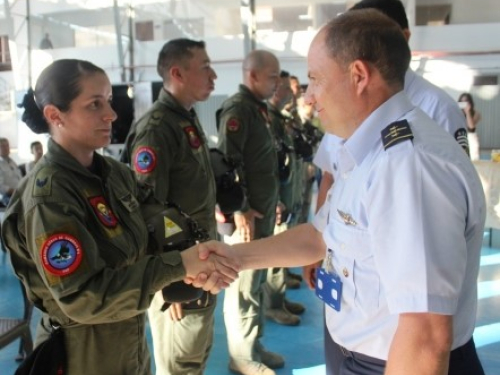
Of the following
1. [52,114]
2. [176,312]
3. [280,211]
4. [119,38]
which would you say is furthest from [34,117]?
[119,38]

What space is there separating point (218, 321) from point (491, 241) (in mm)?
3673

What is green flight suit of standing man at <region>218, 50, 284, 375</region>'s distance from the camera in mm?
2936

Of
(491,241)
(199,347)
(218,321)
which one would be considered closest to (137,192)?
(199,347)

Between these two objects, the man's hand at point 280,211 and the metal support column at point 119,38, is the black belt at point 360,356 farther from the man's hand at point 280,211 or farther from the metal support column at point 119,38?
the metal support column at point 119,38

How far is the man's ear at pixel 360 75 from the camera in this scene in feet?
3.45

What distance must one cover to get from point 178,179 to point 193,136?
23 cm

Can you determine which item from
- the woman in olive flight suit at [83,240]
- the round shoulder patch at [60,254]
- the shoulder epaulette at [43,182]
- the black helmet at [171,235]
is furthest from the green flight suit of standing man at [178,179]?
the round shoulder patch at [60,254]

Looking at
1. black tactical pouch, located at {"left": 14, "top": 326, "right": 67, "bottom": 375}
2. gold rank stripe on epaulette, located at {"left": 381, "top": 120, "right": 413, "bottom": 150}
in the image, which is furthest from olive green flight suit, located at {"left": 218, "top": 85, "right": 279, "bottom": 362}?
gold rank stripe on epaulette, located at {"left": 381, "top": 120, "right": 413, "bottom": 150}

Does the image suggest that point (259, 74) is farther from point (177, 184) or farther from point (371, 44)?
point (371, 44)

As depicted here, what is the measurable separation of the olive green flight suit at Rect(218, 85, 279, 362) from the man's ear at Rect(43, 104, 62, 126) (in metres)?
1.45

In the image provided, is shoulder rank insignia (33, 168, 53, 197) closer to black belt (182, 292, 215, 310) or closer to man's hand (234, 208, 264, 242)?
black belt (182, 292, 215, 310)

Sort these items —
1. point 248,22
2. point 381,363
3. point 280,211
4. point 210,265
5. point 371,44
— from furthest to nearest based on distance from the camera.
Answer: point 248,22 → point 280,211 → point 210,265 → point 381,363 → point 371,44

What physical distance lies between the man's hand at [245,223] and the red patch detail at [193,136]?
71cm

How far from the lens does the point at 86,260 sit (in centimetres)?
137
